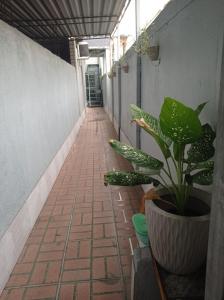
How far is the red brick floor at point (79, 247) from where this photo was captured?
6.52 ft

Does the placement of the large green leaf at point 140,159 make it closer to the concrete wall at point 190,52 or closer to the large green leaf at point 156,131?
the large green leaf at point 156,131

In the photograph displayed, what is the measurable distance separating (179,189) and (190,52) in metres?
0.94

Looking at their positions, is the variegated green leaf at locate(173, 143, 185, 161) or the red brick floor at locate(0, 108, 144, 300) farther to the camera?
the red brick floor at locate(0, 108, 144, 300)

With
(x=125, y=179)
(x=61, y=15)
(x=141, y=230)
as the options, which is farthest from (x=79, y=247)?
(x=61, y=15)

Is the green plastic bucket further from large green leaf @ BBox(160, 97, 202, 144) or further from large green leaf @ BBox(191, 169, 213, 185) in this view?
large green leaf @ BBox(160, 97, 202, 144)

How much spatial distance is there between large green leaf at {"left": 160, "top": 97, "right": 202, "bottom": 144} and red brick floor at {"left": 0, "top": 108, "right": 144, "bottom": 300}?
1416 mm

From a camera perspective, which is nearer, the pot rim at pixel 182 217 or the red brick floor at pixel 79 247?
the pot rim at pixel 182 217

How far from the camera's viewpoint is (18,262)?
2.29 m

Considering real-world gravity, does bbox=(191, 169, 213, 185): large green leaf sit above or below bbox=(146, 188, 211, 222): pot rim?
above

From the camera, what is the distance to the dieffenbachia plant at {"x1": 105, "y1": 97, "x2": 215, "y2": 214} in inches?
40.9

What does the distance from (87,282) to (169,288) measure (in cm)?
104

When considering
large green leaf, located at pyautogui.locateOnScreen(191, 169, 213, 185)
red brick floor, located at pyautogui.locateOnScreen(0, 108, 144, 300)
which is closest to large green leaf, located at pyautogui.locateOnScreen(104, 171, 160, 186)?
large green leaf, located at pyautogui.locateOnScreen(191, 169, 213, 185)

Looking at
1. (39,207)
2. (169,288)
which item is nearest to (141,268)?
(169,288)

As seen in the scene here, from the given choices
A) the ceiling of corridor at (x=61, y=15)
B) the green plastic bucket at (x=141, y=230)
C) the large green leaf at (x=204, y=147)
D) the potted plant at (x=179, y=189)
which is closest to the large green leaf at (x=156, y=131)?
the potted plant at (x=179, y=189)
